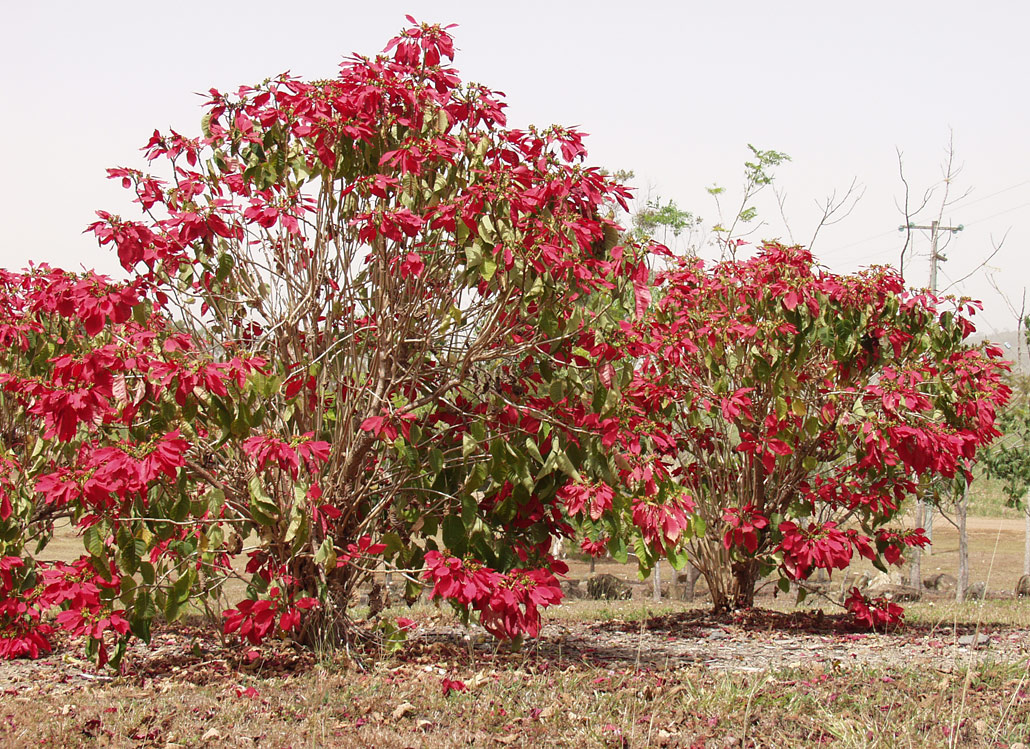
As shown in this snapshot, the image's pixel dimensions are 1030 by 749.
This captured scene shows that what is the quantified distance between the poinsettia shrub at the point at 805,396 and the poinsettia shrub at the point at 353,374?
1240mm

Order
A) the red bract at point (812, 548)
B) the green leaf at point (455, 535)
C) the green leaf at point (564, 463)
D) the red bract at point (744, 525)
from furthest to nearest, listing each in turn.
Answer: the red bract at point (744, 525), the red bract at point (812, 548), the green leaf at point (455, 535), the green leaf at point (564, 463)

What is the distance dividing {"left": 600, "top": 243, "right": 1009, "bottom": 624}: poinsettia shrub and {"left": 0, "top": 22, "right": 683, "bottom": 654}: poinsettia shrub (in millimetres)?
1240

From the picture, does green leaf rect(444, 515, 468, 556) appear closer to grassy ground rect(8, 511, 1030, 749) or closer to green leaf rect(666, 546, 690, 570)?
grassy ground rect(8, 511, 1030, 749)

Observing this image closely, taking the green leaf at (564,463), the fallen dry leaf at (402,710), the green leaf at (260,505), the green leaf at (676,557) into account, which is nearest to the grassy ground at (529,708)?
the fallen dry leaf at (402,710)

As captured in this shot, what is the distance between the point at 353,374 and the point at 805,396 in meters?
3.36

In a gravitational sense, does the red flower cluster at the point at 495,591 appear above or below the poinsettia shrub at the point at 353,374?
below

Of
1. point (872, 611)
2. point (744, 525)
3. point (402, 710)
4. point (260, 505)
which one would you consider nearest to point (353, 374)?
point (260, 505)

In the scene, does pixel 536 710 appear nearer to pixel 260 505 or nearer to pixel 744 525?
pixel 260 505

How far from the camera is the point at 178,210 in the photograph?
179 inches

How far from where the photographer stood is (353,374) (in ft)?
16.0

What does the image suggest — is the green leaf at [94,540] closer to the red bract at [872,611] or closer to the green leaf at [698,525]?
the green leaf at [698,525]

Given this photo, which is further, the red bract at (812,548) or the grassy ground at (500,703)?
the red bract at (812,548)

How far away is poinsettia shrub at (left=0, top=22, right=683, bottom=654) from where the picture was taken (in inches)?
157

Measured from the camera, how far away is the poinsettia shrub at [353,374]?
157 inches
